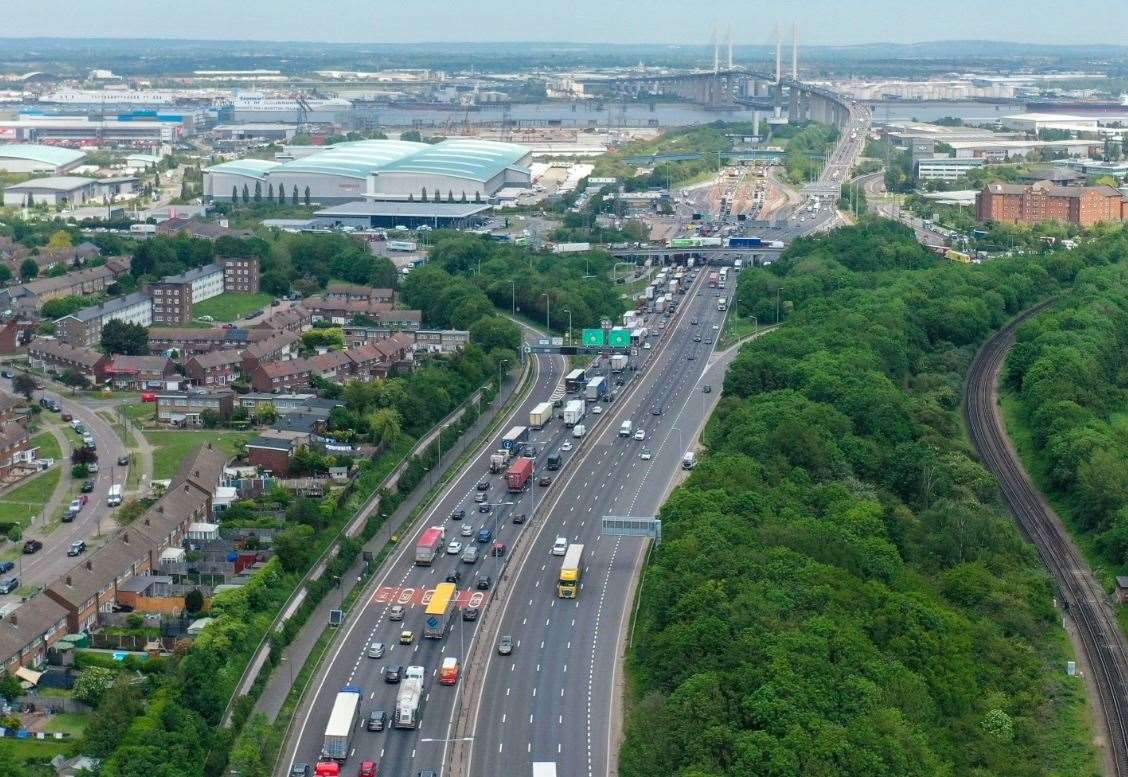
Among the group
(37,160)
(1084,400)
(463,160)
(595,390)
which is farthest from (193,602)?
(37,160)

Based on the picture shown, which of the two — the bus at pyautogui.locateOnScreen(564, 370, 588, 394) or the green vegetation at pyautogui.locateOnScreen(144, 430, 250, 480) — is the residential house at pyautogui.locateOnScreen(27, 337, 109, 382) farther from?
the bus at pyautogui.locateOnScreen(564, 370, 588, 394)

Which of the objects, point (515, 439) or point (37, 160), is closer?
point (515, 439)

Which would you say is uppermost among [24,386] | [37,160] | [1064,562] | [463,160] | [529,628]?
[463,160]

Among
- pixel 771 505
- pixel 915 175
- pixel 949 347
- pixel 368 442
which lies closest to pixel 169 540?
pixel 368 442

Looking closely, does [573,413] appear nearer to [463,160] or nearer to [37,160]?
[463,160]

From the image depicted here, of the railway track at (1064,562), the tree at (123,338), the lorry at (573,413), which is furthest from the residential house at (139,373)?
the railway track at (1064,562)

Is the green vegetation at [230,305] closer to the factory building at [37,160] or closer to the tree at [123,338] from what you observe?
the tree at [123,338]

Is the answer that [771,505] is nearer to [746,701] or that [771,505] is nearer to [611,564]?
[611,564]
